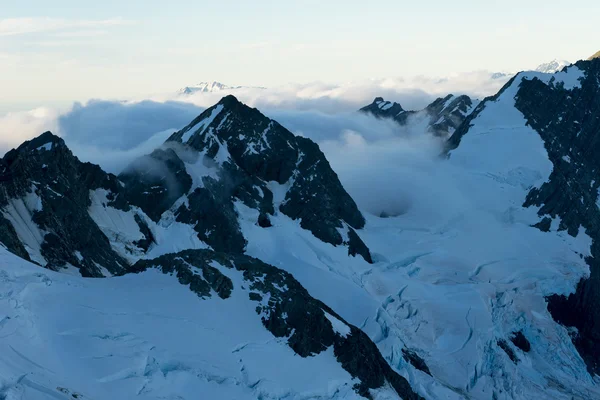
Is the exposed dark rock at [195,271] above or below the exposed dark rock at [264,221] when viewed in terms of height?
above

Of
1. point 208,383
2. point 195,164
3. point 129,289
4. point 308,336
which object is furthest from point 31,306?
point 195,164

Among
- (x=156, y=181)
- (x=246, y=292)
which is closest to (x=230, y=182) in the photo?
(x=156, y=181)

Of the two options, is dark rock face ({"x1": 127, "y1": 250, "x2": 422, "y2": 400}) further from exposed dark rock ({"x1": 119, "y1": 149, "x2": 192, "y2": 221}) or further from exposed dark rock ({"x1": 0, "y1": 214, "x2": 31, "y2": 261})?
exposed dark rock ({"x1": 119, "y1": 149, "x2": 192, "y2": 221})

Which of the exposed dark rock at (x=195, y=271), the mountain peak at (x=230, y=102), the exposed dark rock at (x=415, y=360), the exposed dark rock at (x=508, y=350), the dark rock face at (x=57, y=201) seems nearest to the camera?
the exposed dark rock at (x=195, y=271)

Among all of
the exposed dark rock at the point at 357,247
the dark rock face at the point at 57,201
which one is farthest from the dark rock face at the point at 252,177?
the dark rock face at the point at 57,201

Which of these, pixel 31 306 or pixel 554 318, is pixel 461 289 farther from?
pixel 31 306

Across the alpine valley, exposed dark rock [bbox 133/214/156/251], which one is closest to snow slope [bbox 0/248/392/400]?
the alpine valley

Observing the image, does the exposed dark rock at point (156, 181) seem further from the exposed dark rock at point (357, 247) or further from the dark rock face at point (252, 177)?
the exposed dark rock at point (357, 247)
